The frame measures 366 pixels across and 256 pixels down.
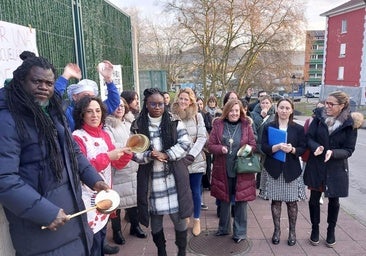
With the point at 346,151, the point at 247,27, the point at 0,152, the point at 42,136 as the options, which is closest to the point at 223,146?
the point at 346,151

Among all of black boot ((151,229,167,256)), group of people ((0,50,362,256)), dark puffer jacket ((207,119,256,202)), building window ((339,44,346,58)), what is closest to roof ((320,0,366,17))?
building window ((339,44,346,58))

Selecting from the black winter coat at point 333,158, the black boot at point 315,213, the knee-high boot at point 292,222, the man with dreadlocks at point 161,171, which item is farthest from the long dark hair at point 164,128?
the black boot at point 315,213

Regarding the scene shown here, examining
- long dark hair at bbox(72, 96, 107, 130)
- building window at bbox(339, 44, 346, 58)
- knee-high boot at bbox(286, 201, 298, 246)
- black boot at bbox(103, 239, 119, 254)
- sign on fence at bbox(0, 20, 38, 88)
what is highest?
building window at bbox(339, 44, 346, 58)

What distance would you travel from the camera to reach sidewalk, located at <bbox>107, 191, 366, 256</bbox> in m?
3.65

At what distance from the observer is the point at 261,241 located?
392 centimetres

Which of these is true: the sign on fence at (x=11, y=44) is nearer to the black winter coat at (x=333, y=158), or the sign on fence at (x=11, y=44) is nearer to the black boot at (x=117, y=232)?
the black boot at (x=117, y=232)

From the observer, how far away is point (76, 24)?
420 cm

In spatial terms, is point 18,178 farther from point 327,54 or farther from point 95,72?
point 327,54

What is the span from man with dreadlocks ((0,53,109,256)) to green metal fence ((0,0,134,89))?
3.66 feet

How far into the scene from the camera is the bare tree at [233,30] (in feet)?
65.5

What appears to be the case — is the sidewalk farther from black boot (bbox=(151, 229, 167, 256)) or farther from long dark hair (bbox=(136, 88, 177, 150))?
long dark hair (bbox=(136, 88, 177, 150))

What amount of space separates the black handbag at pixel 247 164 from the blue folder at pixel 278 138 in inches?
10.7

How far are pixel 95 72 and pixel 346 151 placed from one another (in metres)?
3.76

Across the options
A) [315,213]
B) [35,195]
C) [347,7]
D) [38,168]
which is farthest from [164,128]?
[347,7]
